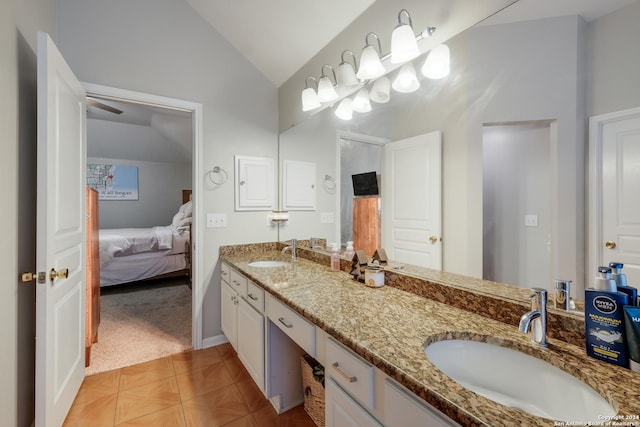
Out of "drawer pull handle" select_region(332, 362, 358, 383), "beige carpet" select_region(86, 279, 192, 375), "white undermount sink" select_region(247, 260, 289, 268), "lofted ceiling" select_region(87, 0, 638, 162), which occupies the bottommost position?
"beige carpet" select_region(86, 279, 192, 375)

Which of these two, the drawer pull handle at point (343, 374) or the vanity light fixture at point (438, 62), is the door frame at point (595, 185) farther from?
the drawer pull handle at point (343, 374)

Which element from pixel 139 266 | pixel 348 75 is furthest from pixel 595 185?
pixel 139 266

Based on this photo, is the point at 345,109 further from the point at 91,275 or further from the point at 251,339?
the point at 91,275

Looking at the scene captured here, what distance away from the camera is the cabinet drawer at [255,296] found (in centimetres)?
164

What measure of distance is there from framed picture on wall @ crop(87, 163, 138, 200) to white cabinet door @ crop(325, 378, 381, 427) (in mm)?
7054

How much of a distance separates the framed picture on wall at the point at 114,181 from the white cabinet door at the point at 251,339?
235 inches

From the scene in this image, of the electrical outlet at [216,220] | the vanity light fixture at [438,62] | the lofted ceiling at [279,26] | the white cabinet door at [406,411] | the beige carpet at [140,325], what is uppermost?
the lofted ceiling at [279,26]

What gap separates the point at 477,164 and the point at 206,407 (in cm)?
202

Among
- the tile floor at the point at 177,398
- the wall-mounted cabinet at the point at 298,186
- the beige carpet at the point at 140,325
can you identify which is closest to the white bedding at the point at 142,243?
the beige carpet at the point at 140,325

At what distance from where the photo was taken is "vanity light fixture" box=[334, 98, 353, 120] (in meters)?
1.97

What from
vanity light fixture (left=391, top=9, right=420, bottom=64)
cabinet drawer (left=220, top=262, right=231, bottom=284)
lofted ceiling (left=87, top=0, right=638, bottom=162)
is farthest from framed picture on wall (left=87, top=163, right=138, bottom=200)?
→ vanity light fixture (left=391, top=9, right=420, bottom=64)

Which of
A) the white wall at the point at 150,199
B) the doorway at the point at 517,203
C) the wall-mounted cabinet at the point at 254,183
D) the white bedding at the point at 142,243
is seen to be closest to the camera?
the doorway at the point at 517,203

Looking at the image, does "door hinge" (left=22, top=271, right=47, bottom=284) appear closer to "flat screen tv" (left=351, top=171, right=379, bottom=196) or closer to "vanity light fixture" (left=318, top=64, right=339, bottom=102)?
"flat screen tv" (left=351, top=171, right=379, bottom=196)

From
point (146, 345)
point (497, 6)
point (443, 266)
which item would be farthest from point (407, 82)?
point (146, 345)
